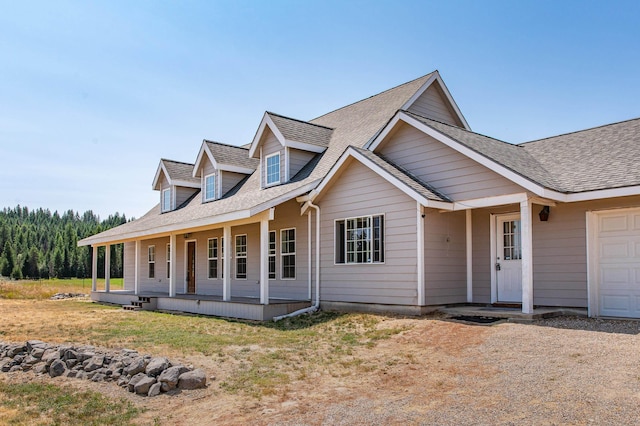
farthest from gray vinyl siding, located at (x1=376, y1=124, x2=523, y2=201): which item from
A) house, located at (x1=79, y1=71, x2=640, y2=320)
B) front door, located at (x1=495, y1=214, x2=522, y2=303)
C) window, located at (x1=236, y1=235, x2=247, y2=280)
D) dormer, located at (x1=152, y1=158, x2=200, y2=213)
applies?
dormer, located at (x1=152, y1=158, x2=200, y2=213)

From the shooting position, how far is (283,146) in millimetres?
17828

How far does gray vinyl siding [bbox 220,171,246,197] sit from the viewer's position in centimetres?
2103

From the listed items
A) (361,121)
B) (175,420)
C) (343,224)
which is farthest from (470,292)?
(175,420)

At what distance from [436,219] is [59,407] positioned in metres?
8.81

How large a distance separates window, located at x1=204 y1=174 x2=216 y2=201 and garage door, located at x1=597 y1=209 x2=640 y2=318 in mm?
14188

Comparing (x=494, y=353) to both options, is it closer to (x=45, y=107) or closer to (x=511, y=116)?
(x=511, y=116)

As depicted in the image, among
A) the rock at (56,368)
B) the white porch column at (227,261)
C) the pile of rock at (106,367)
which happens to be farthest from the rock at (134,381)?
the white porch column at (227,261)

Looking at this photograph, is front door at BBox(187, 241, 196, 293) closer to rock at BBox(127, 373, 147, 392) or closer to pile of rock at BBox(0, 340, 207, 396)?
pile of rock at BBox(0, 340, 207, 396)

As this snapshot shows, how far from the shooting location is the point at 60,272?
3241 inches

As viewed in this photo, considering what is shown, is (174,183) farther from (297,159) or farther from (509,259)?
(509,259)

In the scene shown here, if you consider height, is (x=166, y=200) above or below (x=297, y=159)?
below

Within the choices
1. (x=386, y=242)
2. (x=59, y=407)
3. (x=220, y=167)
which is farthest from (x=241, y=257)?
(x=59, y=407)

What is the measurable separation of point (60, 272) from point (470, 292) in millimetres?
81341

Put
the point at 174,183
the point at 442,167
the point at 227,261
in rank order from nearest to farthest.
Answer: the point at 442,167
the point at 227,261
the point at 174,183
